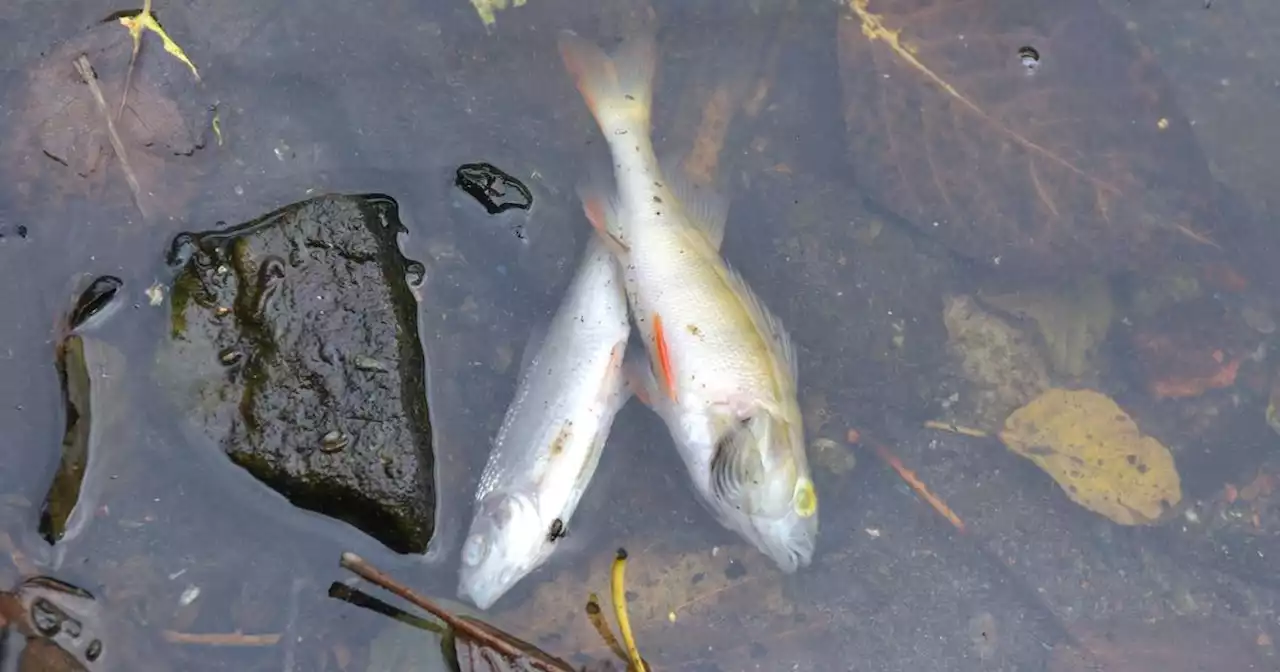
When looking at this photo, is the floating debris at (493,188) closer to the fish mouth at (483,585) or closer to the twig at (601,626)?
the fish mouth at (483,585)

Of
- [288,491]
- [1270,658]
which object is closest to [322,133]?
[288,491]

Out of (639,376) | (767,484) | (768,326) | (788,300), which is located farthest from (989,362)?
(639,376)

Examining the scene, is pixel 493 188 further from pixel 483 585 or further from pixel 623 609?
pixel 623 609

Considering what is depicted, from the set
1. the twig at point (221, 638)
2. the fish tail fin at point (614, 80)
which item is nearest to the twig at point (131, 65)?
the fish tail fin at point (614, 80)

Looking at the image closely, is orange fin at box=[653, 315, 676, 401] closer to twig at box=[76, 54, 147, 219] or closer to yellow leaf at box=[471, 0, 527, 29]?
yellow leaf at box=[471, 0, 527, 29]

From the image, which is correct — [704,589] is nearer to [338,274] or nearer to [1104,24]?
[338,274]

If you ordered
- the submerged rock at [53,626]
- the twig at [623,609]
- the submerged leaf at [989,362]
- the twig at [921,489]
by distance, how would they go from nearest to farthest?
the submerged rock at [53,626], the twig at [623,609], the twig at [921,489], the submerged leaf at [989,362]
